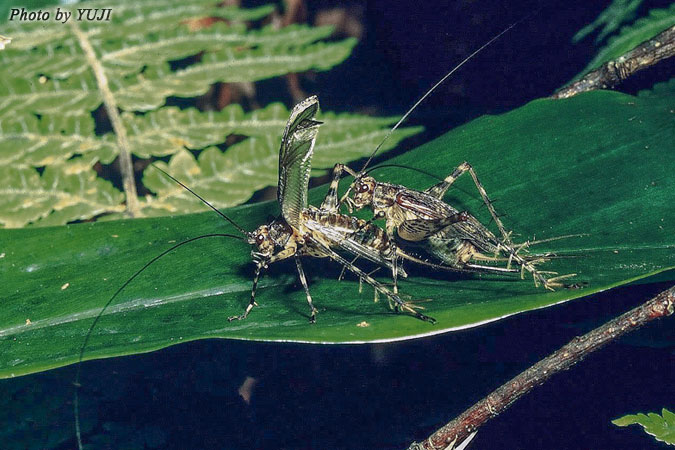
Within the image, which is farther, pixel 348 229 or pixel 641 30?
pixel 641 30

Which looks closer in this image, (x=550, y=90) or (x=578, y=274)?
(x=578, y=274)

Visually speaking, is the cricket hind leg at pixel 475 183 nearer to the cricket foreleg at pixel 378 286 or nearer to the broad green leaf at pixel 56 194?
the cricket foreleg at pixel 378 286

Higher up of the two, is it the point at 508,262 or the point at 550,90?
the point at 550,90

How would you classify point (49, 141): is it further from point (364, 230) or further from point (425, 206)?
point (425, 206)

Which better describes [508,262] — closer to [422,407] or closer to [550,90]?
[422,407]

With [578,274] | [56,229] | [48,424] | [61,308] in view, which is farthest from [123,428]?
[578,274]

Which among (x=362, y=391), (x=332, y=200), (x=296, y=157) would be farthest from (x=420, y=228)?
(x=362, y=391)
